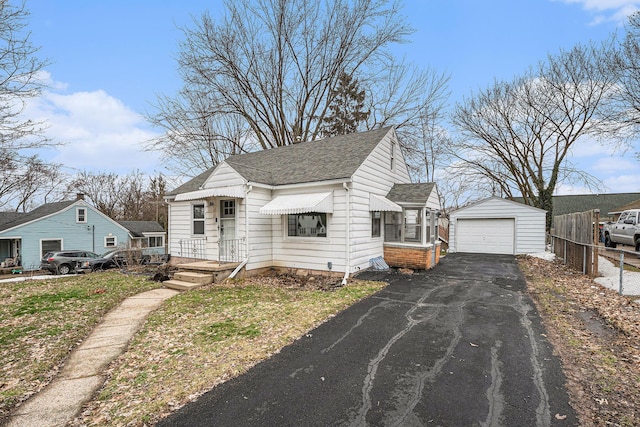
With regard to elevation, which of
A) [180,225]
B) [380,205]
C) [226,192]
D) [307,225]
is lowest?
[180,225]

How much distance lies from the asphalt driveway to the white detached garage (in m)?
12.0

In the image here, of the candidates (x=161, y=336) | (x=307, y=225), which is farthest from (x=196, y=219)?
(x=161, y=336)

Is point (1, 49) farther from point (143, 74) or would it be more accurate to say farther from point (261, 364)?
point (261, 364)

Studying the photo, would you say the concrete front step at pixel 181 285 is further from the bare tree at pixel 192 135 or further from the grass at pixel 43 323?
the bare tree at pixel 192 135

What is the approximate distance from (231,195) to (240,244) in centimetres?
185

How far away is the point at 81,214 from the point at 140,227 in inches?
235

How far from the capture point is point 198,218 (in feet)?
40.5

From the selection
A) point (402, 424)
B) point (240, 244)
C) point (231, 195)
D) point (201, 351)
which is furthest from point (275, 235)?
point (402, 424)

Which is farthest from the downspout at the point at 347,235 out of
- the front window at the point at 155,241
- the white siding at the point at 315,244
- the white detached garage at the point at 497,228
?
the front window at the point at 155,241

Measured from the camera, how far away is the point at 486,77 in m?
22.6

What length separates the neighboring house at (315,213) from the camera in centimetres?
993

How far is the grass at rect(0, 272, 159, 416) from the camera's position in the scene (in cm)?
381

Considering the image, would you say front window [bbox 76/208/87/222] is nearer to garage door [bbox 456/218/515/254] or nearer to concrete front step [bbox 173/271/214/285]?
concrete front step [bbox 173/271/214/285]

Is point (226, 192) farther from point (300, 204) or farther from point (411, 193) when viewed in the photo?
point (411, 193)
